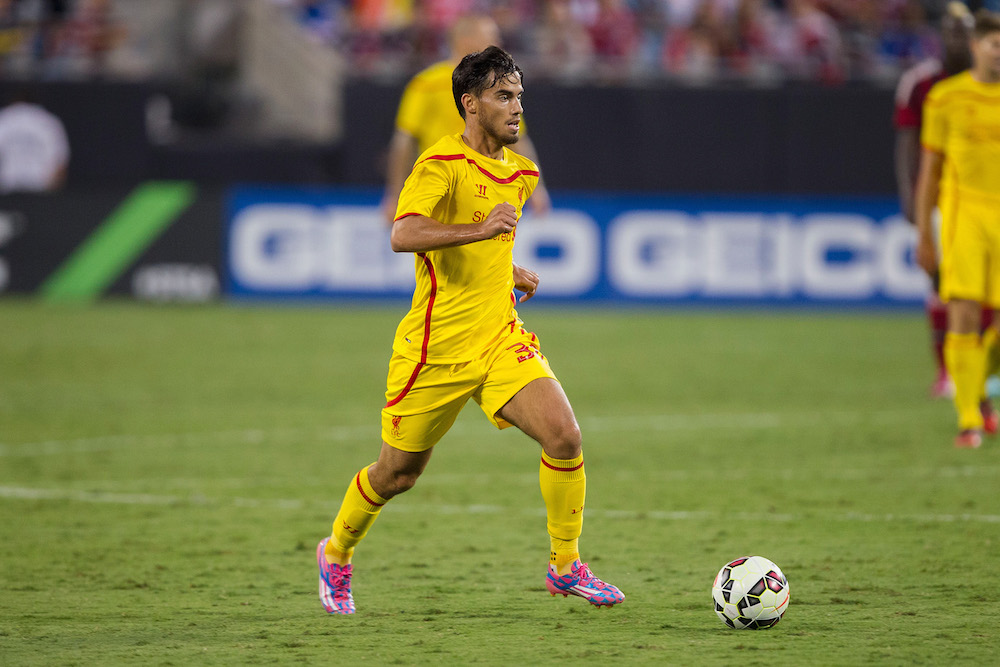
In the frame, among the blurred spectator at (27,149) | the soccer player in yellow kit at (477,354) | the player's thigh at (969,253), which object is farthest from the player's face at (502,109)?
the blurred spectator at (27,149)

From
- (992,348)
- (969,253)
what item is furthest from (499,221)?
(992,348)

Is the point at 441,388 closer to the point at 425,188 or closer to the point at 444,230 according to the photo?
the point at 444,230

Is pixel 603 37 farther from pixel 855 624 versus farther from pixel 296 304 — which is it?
pixel 855 624

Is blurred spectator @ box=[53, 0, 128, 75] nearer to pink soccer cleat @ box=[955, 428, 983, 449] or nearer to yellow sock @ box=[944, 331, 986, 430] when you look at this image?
yellow sock @ box=[944, 331, 986, 430]

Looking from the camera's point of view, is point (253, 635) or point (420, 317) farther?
point (420, 317)

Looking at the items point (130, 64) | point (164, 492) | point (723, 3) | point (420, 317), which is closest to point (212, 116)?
point (130, 64)

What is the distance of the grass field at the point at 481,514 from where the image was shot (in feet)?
14.7

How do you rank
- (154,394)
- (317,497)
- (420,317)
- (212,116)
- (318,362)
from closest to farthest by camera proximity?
1. (420,317)
2. (317,497)
3. (154,394)
4. (318,362)
5. (212,116)

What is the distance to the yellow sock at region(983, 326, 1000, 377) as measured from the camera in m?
8.27

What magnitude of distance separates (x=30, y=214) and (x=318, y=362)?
5.75 meters

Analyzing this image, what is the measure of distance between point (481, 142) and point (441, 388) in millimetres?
882

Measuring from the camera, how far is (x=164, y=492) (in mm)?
7211

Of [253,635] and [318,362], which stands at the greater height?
[253,635]

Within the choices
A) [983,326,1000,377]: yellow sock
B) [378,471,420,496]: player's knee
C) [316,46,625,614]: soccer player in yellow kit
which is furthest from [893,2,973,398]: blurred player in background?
[378,471,420,496]: player's knee
